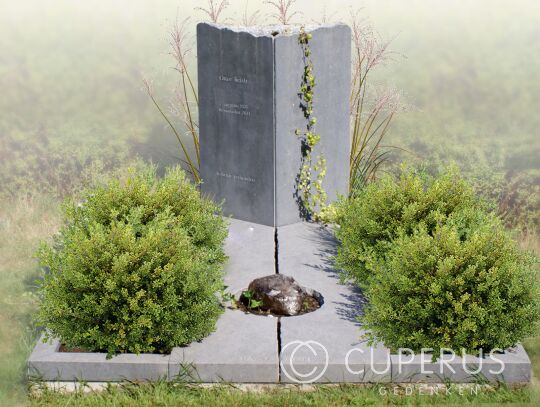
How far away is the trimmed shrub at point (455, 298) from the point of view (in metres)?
6.10

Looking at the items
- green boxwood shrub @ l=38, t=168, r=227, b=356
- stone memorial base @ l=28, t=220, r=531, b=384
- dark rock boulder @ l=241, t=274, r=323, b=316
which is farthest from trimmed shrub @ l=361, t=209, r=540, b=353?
green boxwood shrub @ l=38, t=168, r=227, b=356

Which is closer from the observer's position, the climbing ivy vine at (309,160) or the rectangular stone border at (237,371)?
the rectangular stone border at (237,371)

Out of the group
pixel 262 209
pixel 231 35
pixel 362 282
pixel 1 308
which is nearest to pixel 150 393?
pixel 362 282

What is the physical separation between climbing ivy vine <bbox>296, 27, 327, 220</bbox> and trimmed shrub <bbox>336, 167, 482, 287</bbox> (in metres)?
1.55

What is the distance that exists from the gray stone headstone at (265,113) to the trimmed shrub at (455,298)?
3.06 m

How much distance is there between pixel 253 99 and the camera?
9.23 metres

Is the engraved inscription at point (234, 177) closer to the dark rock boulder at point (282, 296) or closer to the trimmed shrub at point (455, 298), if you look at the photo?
the dark rock boulder at point (282, 296)

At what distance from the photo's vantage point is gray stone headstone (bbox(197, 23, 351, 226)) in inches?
359

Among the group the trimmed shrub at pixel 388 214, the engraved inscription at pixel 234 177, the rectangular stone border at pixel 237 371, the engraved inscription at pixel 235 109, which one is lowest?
the rectangular stone border at pixel 237 371

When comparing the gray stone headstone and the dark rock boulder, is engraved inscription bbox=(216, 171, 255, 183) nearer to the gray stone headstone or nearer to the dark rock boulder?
the gray stone headstone

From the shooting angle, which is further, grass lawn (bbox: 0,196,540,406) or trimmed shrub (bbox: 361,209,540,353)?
trimmed shrub (bbox: 361,209,540,353)

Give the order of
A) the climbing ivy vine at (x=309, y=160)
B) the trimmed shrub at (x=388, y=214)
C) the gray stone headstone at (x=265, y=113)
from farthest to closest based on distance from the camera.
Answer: the climbing ivy vine at (x=309, y=160)
the gray stone headstone at (x=265, y=113)
the trimmed shrub at (x=388, y=214)

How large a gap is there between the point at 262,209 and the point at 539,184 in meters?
5.24

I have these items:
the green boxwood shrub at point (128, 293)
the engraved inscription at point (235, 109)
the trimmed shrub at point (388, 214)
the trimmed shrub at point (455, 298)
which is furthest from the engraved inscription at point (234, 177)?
the trimmed shrub at point (455, 298)
